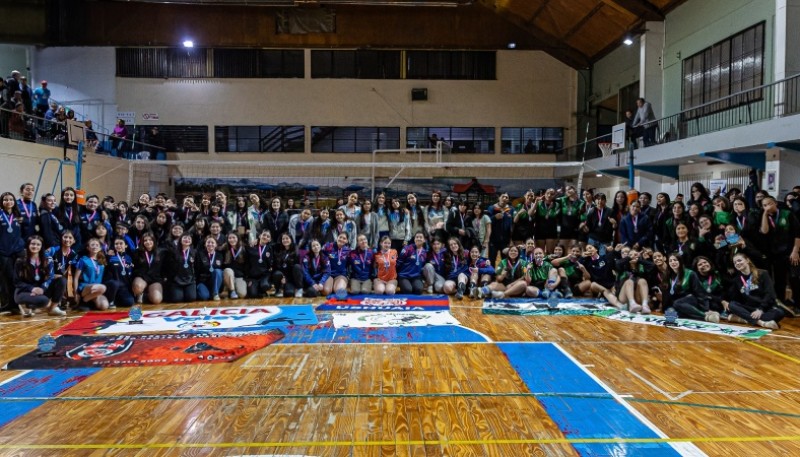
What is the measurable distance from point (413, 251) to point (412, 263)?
22 centimetres

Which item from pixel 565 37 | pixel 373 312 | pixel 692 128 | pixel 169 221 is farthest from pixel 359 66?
pixel 373 312

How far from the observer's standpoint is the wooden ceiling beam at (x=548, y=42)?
22156 millimetres

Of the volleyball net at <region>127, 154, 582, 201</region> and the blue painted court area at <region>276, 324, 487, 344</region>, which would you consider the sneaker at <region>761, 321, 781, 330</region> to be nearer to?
the blue painted court area at <region>276, 324, 487, 344</region>

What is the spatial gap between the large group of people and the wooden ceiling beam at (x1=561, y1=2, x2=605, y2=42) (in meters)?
9.84

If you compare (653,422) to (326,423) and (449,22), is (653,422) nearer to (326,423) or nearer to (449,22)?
(326,423)

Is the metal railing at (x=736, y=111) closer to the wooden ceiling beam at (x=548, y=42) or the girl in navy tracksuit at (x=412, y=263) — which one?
the wooden ceiling beam at (x=548, y=42)

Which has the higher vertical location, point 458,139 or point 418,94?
point 418,94

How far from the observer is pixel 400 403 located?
4.48 metres

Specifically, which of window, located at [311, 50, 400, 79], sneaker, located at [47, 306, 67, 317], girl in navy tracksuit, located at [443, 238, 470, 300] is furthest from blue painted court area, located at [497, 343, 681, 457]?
window, located at [311, 50, 400, 79]

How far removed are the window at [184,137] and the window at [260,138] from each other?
521 millimetres

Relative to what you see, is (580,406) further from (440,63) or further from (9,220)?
(440,63)

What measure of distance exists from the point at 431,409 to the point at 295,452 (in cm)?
118

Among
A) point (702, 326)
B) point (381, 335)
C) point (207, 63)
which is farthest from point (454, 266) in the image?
point (207, 63)

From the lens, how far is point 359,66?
23.2 meters
